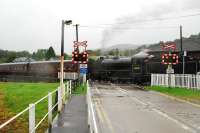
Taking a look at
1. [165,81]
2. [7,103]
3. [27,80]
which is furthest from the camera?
[27,80]

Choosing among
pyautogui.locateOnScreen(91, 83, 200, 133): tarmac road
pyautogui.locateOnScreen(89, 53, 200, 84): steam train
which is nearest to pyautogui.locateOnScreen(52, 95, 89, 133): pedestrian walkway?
pyautogui.locateOnScreen(91, 83, 200, 133): tarmac road

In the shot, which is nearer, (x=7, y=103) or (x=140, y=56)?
(x=7, y=103)

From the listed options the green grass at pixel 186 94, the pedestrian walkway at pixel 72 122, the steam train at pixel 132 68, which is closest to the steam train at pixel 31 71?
the steam train at pixel 132 68

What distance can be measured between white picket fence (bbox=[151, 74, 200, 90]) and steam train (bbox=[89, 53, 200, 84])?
2.18m

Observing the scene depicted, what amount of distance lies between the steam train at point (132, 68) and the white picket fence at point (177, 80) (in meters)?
2.18

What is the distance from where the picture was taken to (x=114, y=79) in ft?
177

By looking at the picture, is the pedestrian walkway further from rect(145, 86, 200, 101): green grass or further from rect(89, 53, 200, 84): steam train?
rect(89, 53, 200, 84): steam train

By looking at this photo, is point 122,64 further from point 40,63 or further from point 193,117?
point 193,117

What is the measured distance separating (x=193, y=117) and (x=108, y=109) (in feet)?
15.6

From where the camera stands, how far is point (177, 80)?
41562 millimetres

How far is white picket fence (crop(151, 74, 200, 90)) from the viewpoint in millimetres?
36969

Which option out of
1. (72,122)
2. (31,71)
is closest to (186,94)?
(72,122)

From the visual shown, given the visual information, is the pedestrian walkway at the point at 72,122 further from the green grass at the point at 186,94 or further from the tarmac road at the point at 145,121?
the green grass at the point at 186,94

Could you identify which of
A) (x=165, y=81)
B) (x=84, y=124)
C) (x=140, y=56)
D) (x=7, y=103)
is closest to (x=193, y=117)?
(x=84, y=124)
